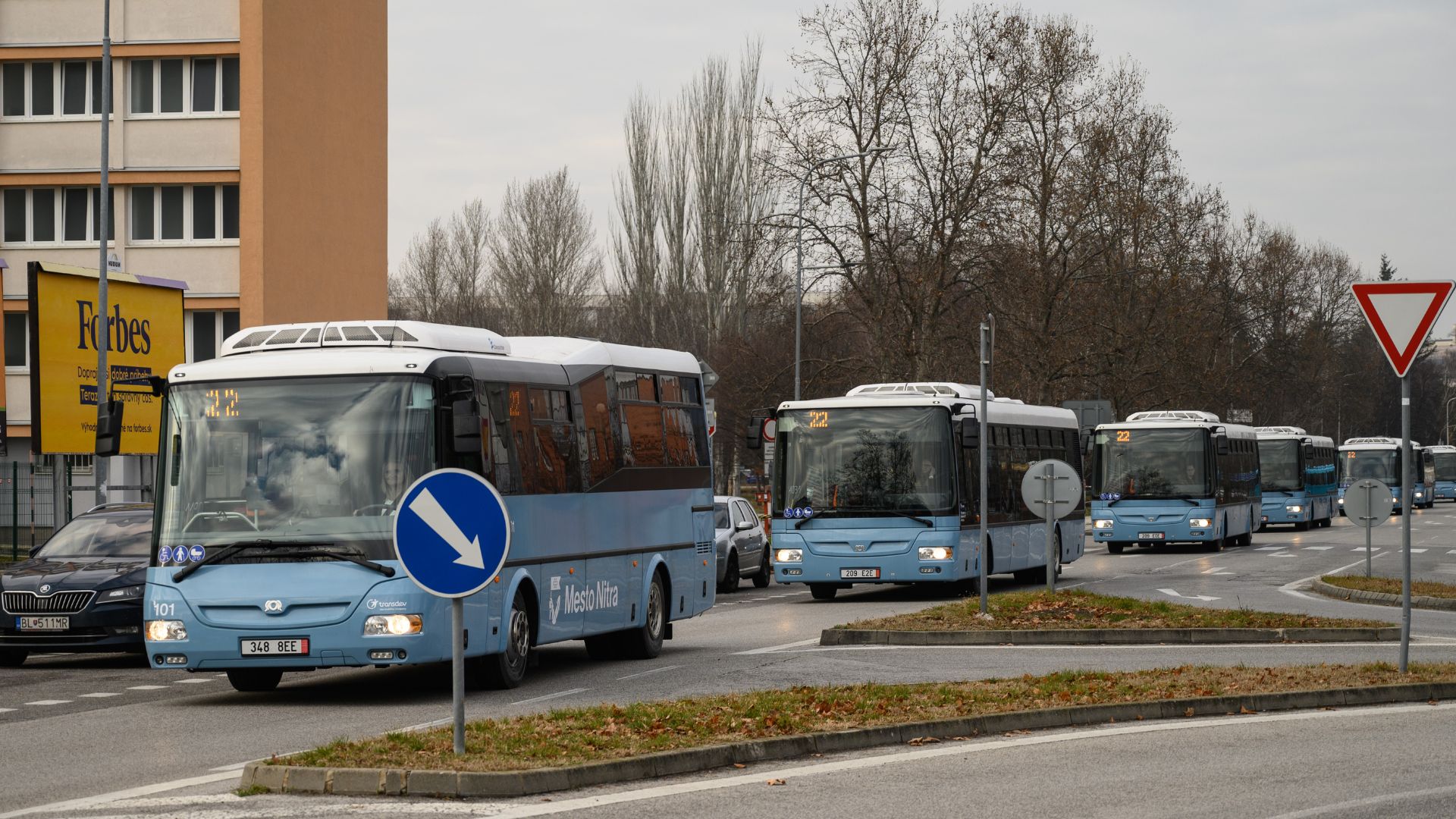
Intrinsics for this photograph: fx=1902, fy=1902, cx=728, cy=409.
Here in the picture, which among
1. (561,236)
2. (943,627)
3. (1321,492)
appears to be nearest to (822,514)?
(943,627)

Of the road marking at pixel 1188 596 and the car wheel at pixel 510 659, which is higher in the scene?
the car wheel at pixel 510 659

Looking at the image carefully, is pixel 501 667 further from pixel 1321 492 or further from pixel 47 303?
pixel 1321 492

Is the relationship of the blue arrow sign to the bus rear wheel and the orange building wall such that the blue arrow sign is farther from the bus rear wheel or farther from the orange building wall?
the orange building wall

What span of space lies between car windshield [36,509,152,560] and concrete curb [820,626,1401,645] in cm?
689

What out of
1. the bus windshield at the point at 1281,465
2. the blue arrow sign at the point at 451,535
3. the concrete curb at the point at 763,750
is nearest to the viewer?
the concrete curb at the point at 763,750

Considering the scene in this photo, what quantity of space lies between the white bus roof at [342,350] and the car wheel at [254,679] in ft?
7.97

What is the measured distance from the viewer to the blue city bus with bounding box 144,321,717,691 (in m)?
13.6

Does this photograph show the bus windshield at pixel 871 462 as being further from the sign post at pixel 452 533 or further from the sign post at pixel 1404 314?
the sign post at pixel 452 533

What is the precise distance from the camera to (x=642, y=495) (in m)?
17.9

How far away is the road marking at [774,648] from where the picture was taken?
712 inches

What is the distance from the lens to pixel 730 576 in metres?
30.3

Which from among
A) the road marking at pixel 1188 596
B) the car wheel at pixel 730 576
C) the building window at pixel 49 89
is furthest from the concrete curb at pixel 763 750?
the building window at pixel 49 89

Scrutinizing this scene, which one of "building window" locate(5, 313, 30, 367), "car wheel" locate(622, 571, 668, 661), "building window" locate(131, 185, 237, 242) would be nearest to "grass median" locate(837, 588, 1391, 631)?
"car wheel" locate(622, 571, 668, 661)

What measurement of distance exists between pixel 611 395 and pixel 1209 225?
48675 mm
